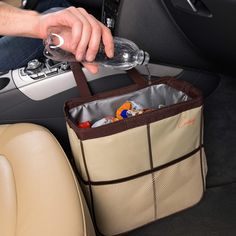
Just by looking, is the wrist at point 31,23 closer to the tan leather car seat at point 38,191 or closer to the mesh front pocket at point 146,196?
the tan leather car seat at point 38,191

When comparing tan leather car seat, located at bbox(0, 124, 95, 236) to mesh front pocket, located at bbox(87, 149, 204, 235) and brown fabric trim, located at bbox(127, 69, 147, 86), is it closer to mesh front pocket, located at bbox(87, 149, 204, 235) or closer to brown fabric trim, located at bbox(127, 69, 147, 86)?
mesh front pocket, located at bbox(87, 149, 204, 235)

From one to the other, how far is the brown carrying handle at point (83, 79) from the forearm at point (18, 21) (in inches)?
8.2

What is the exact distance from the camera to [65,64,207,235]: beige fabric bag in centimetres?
83

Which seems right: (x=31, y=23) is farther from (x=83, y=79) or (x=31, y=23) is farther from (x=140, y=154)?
(x=140, y=154)

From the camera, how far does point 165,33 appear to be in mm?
1116

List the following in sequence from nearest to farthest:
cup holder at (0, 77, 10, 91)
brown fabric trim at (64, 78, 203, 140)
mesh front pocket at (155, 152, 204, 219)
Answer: brown fabric trim at (64, 78, 203, 140) < mesh front pocket at (155, 152, 204, 219) < cup holder at (0, 77, 10, 91)

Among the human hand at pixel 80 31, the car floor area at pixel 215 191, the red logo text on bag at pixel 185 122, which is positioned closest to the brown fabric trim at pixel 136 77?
the red logo text on bag at pixel 185 122

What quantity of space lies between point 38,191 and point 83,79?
1.24ft

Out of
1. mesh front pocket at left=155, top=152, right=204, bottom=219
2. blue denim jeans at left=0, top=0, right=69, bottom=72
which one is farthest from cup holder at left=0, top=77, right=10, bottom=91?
mesh front pocket at left=155, top=152, right=204, bottom=219

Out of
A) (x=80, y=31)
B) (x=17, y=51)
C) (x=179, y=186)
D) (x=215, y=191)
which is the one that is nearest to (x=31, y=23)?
(x=80, y=31)

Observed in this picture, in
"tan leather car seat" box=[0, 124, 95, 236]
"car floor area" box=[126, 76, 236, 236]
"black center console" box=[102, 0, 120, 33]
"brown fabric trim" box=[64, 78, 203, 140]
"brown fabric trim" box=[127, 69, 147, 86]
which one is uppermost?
"black center console" box=[102, 0, 120, 33]

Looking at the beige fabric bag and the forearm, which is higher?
the forearm

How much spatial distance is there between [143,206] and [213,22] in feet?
1.59

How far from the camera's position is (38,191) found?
28.9 inches
